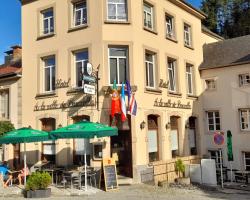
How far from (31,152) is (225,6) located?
95.9 ft

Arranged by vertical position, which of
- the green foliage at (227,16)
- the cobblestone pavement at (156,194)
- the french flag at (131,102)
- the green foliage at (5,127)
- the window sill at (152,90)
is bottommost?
the cobblestone pavement at (156,194)

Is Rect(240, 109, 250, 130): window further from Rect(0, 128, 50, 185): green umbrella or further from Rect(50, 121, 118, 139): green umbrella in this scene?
Rect(0, 128, 50, 185): green umbrella

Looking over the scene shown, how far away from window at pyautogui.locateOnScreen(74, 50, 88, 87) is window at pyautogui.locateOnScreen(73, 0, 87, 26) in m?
1.62

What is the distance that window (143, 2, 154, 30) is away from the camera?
20031 mm

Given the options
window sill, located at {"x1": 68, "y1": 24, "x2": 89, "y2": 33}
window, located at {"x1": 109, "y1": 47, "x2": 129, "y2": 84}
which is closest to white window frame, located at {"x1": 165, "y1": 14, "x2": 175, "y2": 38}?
window, located at {"x1": 109, "y1": 47, "x2": 129, "y2": 84}

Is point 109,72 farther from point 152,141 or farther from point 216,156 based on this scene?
point 216,156

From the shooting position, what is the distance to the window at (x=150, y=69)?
64.6 feet

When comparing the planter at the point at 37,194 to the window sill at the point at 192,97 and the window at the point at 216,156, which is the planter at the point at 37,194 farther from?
the window at the point at 216,156

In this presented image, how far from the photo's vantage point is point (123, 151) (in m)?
18.1

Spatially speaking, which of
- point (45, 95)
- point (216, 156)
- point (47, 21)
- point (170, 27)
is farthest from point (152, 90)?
point (216, 156)

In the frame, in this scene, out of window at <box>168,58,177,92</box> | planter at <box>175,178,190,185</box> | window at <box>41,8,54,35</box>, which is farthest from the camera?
window at <box>168,58,177,92</box>

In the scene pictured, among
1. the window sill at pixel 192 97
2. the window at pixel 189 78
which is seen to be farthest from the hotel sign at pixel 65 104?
the window at pixel 189 78

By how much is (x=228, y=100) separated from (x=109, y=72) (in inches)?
369

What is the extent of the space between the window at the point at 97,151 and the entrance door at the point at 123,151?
0.66 m
